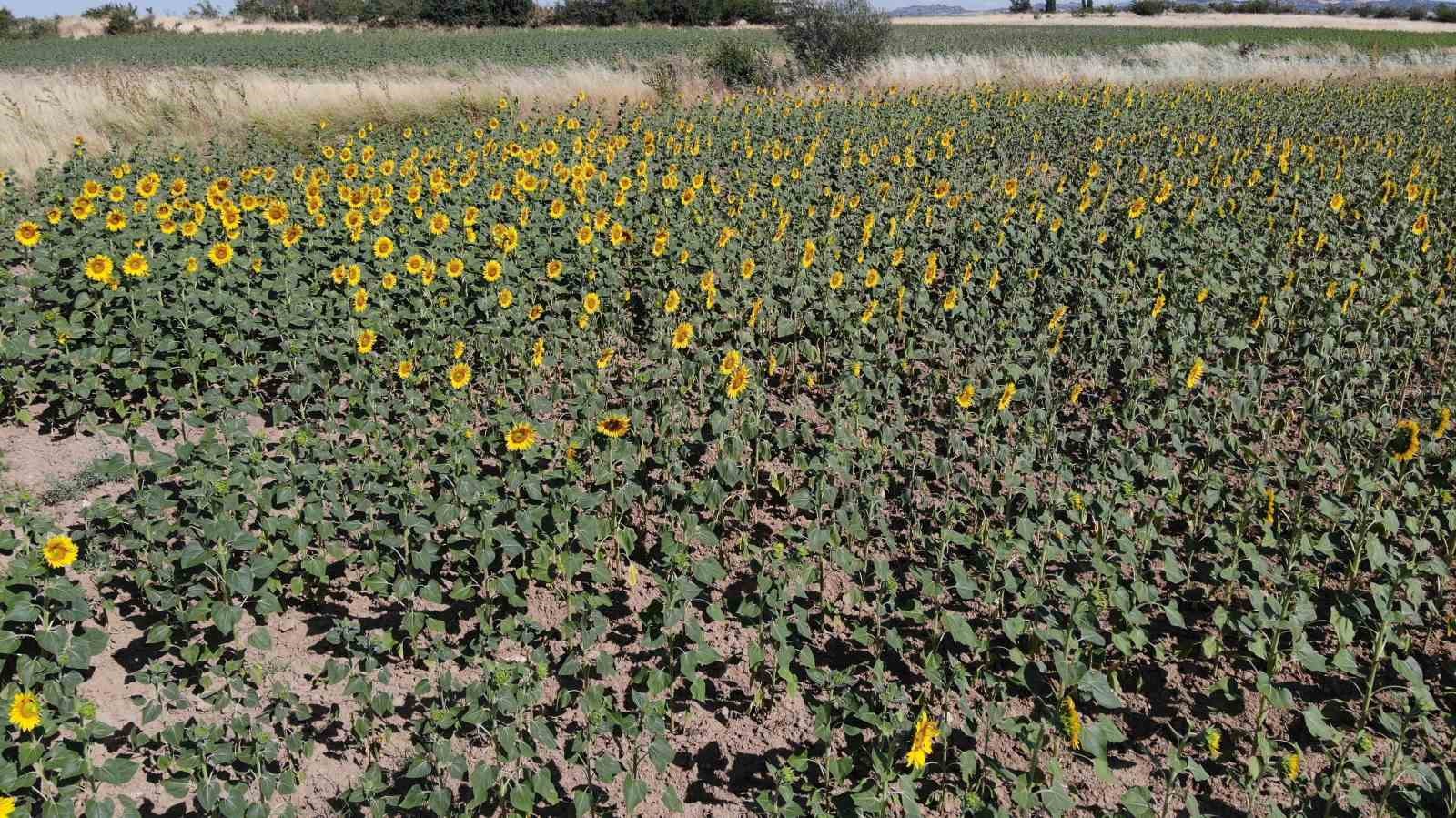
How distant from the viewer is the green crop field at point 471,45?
90.0 feet

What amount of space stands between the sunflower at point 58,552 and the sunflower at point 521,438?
1.57 metres

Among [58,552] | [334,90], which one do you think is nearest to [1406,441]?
[58,552]

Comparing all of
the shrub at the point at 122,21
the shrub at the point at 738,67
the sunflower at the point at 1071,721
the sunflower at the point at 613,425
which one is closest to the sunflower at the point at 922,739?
the sunflower at the point at 1071,721

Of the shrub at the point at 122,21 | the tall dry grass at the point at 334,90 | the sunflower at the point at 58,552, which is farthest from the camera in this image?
the shrub at the point at 122,21

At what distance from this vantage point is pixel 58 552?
308 centimetres

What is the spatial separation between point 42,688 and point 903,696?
9.09 feet

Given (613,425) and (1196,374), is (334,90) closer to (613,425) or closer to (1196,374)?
(613,425)

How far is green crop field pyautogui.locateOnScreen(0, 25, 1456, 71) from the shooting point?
2744cm

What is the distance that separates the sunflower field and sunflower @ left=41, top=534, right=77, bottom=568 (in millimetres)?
25

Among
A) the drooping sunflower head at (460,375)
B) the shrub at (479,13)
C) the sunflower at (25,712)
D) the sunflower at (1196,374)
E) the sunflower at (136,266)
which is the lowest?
the sunflower at (25,712)

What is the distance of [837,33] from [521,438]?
17.2 meters

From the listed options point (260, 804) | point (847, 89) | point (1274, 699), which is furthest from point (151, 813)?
point (847, 89)

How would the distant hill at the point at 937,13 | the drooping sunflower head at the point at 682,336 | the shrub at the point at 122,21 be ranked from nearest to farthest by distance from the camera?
1. the drooping sunflower head at the point at 682,336
2. the shrub at the point at 122,21
3. the distant hill at the point at 937,13

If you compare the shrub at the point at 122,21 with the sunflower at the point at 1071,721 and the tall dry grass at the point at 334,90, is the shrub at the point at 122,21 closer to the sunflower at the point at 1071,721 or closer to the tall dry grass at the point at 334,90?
the tall dry grass at the point at 334,90
